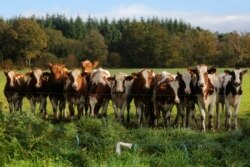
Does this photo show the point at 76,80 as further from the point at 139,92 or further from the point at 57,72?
the point at 139,92

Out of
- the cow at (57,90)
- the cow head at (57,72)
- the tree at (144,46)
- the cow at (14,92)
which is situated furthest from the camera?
the tree at (144,46)

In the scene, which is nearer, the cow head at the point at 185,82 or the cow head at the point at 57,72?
the cow head at the point at 185,82

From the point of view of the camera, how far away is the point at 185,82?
16906mm

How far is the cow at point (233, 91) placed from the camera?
1702 cm

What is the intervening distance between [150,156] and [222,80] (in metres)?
8.27

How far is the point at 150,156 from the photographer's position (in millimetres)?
10422

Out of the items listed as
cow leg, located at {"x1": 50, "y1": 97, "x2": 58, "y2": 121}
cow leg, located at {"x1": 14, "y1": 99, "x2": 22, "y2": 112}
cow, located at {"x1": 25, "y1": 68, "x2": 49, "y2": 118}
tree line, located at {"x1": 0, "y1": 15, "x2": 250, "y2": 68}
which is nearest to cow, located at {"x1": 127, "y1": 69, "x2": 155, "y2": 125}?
cow leg, located at {"x1": 50, "y1": 97, "x2": 58, "y2": 121}

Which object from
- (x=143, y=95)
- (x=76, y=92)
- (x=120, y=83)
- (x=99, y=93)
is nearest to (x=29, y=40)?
(x=76, y=92)

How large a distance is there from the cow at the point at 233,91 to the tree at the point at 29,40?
72936 millimetres

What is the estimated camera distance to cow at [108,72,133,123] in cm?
1780

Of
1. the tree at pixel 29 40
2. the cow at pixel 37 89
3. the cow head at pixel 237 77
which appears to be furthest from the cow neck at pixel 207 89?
the tree at pixel 29 40

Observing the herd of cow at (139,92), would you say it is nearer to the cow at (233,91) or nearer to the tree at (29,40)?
the cow at (233,91)

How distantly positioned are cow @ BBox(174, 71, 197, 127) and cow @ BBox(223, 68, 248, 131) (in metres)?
1.26

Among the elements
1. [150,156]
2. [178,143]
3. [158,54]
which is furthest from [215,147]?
[158,54]
